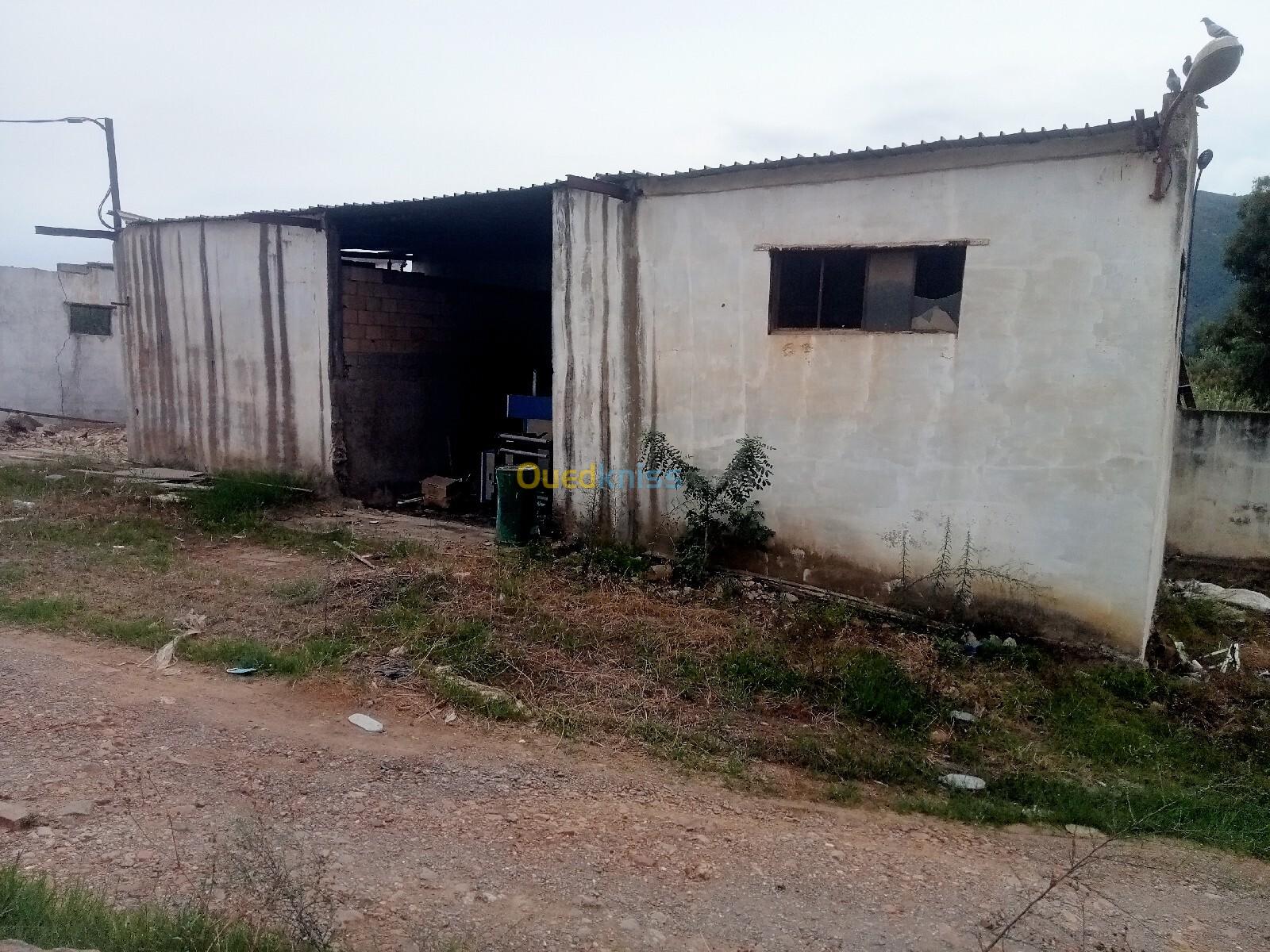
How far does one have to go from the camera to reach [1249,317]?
47.9 ft

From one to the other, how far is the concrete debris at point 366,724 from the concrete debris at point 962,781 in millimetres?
3194

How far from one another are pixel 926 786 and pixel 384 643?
3682 millimetres

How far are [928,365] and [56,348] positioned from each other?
19.5 metres

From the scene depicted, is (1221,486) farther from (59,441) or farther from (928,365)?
(59,441)

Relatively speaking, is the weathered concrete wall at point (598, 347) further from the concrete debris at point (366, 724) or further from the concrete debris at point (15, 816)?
the concrete debris at point (15, 816)

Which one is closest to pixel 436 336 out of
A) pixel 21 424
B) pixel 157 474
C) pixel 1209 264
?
pixel 157 474

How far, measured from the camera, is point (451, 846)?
349 centimetres

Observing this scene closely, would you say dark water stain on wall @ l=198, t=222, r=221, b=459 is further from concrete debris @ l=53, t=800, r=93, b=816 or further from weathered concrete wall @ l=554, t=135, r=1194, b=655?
concrete debris @ l=53, t=800, r=93, b=816

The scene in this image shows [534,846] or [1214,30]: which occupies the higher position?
[1214,30]

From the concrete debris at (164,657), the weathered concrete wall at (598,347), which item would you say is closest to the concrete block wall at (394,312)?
the weathered concrete wall at (598,347)

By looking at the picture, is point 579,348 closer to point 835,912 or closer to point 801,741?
point 801,741

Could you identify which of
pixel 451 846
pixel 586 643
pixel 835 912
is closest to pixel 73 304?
pixel 586 643

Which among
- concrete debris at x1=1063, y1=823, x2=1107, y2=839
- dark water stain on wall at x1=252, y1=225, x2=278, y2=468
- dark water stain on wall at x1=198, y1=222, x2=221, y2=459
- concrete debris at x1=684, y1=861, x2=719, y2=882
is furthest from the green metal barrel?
concrete debris at x1=1063, y1=823, x2=1107, y2=839

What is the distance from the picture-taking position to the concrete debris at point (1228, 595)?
7.87 meters
